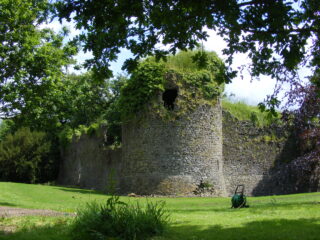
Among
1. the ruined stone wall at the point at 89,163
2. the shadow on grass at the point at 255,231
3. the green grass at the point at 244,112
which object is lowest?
the shadow on grass at the point at 255,231

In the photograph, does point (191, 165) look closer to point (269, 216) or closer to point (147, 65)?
point (147, 65)

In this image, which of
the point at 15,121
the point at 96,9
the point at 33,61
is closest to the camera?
the point at 96,9

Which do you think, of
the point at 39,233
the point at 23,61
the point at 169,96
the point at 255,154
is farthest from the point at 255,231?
the point at 255,154

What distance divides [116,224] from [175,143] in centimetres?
1390

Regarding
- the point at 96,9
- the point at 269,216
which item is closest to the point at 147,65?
the point at 269,216

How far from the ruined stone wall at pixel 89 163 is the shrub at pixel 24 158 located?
191 centimetres

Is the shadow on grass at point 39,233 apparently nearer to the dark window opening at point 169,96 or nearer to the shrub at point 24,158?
the dark window opening at point 169,96

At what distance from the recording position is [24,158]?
119 feet

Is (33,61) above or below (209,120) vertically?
above

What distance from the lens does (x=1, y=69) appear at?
54.3 feet

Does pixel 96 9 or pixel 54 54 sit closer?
pixel 96 9

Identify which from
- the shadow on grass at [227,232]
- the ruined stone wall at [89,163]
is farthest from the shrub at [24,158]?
the shadow on grass at [227,232]

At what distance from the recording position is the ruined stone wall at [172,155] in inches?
838

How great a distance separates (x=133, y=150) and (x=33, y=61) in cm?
805
